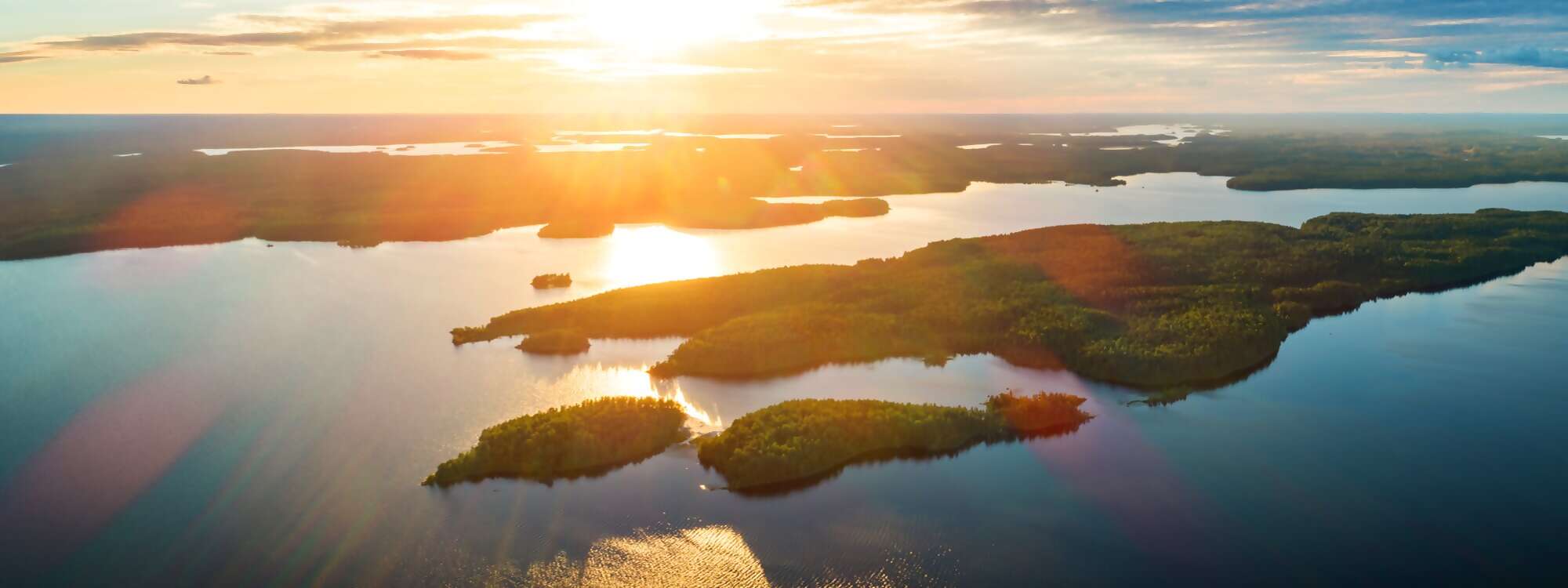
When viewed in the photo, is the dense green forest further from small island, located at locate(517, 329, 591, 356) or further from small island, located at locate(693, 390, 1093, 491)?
small island, located at locate(693, 390, 1093, 491)

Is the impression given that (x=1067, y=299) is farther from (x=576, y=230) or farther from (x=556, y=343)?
(x=576, y=230)

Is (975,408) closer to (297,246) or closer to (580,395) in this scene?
(580,395)

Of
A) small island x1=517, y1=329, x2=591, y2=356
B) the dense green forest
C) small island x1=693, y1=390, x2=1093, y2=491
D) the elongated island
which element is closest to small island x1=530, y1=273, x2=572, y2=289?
small island x1=517, y1=329, x2=591, y2=356

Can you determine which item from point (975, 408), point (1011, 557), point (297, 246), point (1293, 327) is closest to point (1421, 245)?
point (1293, 327)

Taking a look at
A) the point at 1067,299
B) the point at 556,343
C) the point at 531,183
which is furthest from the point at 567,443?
the point at 531,183

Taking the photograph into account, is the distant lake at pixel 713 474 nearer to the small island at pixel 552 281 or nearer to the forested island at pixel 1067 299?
the forested island at pixel 1067 299

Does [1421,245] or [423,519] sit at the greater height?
[1421,245]

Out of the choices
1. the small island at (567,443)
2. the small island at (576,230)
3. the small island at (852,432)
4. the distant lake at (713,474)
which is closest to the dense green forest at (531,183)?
Answer: the small island at (576,230)
